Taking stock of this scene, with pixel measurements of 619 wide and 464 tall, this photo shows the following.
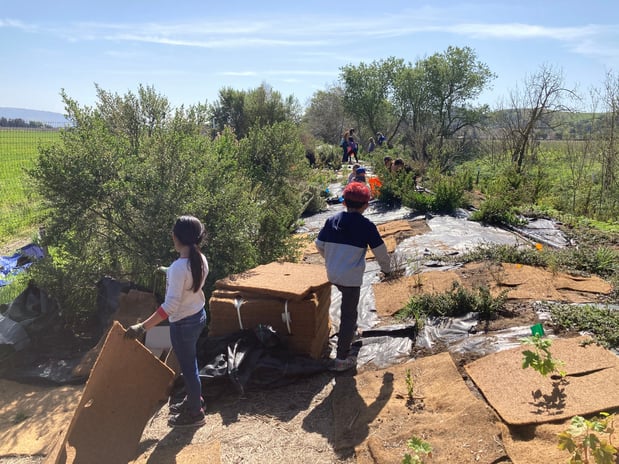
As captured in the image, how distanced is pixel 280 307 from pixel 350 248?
0.79 m

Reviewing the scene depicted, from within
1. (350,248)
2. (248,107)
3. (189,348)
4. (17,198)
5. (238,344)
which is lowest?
(17,198)

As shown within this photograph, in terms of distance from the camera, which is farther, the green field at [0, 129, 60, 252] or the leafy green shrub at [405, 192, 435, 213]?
the leafy green shrub at [405, 192, 435, 213]

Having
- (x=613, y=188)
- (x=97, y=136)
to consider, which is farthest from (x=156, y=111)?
(x=613, y=188)

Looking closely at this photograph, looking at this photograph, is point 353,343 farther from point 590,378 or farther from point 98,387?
point 98,387

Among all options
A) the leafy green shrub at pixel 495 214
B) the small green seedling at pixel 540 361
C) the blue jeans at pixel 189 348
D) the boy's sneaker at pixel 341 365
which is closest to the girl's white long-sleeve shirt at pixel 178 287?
the blue jeans at pixel 189 348

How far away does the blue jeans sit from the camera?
10.6ft

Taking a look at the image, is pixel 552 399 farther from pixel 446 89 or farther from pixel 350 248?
pixel 446 89

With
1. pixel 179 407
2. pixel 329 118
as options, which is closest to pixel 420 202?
pixel 179 407

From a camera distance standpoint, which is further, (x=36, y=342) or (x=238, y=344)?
(x=36, y=342)

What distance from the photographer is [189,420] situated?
11.1 feet

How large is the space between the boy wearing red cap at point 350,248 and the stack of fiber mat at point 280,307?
0.27m

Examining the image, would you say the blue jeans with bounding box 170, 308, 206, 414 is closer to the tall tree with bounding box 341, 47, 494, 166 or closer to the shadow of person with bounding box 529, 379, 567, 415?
the shadow of person with bounding box 529, 379, 567, 415

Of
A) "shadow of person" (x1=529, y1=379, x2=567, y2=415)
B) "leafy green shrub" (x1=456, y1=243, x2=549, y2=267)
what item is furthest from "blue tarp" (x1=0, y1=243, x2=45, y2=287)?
"shadow of person" (x1=529, y1=379, x2=567, y2=415)

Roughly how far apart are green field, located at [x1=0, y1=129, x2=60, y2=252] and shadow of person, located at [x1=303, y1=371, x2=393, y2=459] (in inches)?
151
